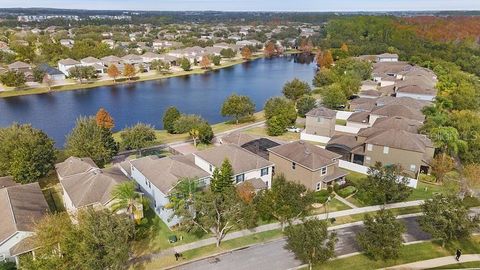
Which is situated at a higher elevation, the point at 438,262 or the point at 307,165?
the point at 307,165

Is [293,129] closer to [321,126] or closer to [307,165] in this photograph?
[321,126]

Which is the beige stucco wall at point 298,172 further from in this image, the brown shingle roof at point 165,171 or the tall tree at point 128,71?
the tall tree at point 128,71

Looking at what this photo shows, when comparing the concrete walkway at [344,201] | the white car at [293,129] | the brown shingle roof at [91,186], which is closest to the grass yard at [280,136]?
the white car at [293,129]

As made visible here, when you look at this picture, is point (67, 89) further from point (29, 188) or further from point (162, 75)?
point (29, 188)

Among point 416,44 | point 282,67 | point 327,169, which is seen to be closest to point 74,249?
point 327,169

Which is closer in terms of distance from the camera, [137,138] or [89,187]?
[89,187]

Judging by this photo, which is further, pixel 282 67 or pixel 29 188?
pixel 282 67

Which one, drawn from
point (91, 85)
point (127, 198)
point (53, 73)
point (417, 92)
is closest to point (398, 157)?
point (127, 198)
